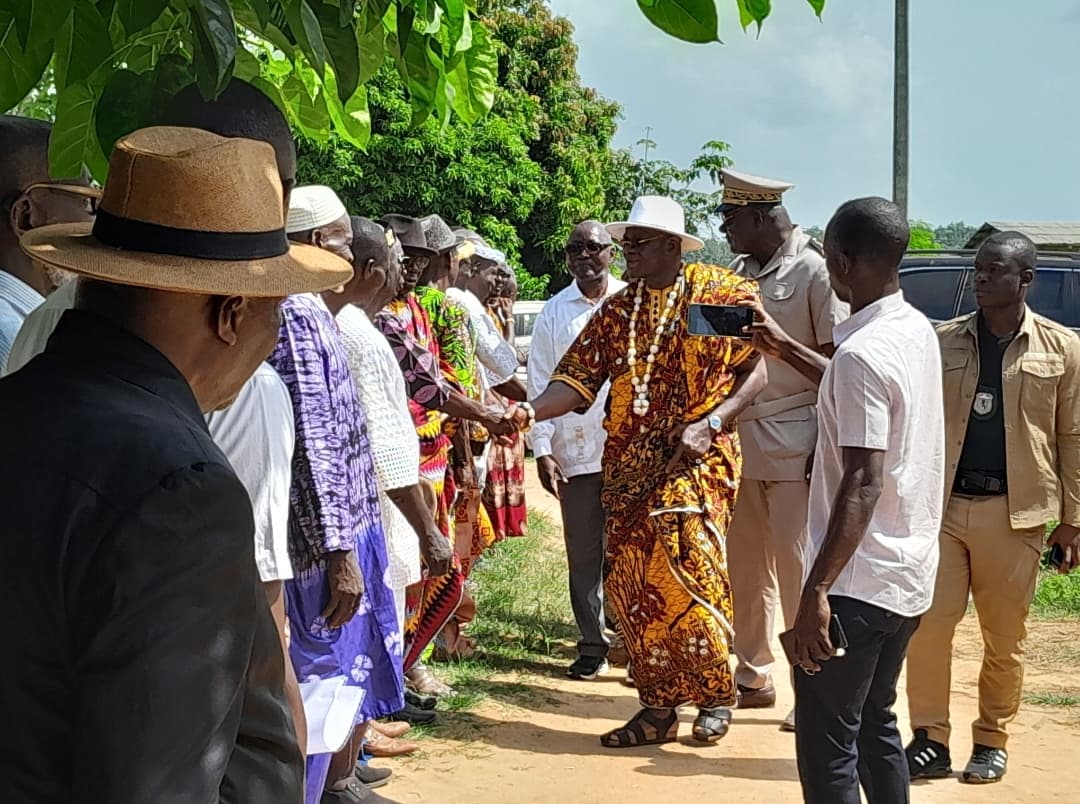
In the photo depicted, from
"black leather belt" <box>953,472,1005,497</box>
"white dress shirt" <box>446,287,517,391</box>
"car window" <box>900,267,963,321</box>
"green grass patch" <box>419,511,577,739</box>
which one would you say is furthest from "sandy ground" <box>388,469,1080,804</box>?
"car window" <box>900,267,963,321</box>

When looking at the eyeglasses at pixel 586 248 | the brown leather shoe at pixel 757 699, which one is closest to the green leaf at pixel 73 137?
the brown leather shoe at pixel 757 699

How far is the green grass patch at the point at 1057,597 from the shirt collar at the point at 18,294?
698 centimetres

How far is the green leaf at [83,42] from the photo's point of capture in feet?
6.37

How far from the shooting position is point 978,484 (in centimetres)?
519

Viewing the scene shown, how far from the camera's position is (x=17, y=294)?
3156mm

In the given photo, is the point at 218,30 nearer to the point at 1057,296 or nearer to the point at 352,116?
the point at 352,116

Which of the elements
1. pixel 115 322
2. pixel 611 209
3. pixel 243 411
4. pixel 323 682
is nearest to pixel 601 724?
pixel 323 682

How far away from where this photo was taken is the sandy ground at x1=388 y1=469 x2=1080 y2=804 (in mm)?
5008

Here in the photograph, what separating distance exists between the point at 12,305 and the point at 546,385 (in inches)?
154

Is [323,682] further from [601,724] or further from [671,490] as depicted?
[601,724]

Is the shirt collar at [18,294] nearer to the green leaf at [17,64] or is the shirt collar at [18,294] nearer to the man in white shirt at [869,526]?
the green leaf at [17,64]

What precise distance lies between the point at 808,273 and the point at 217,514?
15.0 ft

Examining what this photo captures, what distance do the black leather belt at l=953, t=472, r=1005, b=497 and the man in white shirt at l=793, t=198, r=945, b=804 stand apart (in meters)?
1.68

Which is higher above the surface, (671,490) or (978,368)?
(978,368)
